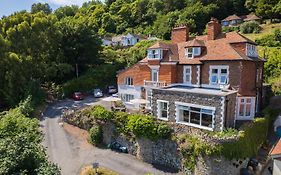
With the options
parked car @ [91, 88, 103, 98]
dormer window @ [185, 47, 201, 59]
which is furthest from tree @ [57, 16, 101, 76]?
dormer window @ [185, 47, 201, 59]

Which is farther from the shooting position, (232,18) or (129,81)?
(232,18)

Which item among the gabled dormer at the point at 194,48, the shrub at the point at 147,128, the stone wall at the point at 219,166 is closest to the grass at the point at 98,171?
the shrub at the point at 147,128

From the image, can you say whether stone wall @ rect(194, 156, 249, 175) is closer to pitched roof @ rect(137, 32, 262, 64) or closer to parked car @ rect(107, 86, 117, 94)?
pitched roof @ rect(137, 32, 262, 64)

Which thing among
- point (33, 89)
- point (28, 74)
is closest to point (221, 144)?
point (33, 89)

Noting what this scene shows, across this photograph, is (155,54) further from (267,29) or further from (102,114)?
(267,29)

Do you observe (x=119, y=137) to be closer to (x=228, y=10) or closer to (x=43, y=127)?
(x=43, y=127)

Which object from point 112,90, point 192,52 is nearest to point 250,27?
point 112,90
